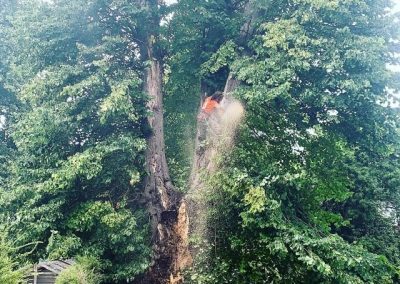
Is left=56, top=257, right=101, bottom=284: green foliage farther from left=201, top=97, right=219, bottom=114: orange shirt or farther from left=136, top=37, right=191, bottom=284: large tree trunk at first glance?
left=201, top=97, right=219, bottom=114: orange shirt

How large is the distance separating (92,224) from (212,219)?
254 centimetres

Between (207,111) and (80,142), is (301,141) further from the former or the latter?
(80,142)

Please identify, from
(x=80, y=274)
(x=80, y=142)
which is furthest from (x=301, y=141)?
(x=80, y=274)

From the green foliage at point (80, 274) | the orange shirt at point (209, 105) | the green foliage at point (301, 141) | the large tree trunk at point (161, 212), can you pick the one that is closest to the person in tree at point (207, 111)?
the orange shirt at point (209, 105)

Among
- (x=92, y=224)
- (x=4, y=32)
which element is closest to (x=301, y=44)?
(x=92, y=224)

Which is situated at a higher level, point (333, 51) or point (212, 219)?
point (333, 51)

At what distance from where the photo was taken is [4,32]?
13.8 meters

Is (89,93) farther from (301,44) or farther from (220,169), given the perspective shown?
(301,44)

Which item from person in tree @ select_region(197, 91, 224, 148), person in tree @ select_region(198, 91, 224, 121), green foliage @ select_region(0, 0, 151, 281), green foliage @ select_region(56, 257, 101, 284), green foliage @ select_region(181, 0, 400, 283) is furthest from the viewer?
person in tree @ select_region(198, 91, 224, 121)

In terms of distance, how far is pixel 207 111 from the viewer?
1000cm

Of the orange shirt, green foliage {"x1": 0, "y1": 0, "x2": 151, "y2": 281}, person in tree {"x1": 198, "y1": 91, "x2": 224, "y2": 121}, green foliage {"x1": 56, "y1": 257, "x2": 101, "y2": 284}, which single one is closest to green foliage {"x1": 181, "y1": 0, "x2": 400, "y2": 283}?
person in tree {"x1": 198, "y1": 91, "x2": 224, "y2": 121}

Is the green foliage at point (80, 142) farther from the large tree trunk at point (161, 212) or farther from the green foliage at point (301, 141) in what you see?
the green foliage at point (301, 141)

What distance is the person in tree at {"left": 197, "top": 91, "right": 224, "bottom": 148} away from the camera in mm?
9774

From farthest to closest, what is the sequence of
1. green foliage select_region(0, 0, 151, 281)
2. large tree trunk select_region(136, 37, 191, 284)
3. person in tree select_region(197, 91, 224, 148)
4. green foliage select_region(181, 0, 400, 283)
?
person in tree select_region(197, 91, 224, 148), large tree trunk select_region(136, 37, 191, 284), green foliage select_region(0, 0, 151, 281), green foliage select_region(181, 0, 400, 283)
